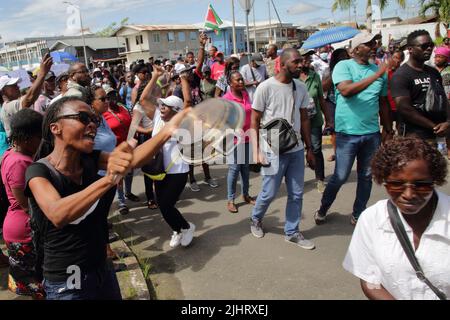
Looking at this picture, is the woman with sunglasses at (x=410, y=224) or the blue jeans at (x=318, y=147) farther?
the blue jeans at (x=318, y=147)

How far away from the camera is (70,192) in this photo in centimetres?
207

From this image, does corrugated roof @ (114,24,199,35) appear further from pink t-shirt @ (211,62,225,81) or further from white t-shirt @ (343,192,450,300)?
white t-shirt @ (343,192,450,300)

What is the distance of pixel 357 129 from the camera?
4.14 metres

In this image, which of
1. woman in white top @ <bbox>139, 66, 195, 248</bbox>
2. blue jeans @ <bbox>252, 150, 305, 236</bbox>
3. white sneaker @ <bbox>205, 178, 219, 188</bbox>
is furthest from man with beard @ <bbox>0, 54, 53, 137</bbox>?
white sneaker @ <bbox>205, 178, 219, 188</bbox>

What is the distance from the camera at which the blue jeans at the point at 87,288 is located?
2168 mm

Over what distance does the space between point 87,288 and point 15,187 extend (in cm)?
117

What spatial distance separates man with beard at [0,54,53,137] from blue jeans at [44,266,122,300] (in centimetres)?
259

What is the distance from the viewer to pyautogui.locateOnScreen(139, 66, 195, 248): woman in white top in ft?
13.6

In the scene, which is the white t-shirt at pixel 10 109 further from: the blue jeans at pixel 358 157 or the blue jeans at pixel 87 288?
the blue jeans at pixel 358 157

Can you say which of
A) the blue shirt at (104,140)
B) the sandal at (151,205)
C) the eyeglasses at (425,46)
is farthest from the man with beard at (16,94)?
the eyeglasses at (425,46)

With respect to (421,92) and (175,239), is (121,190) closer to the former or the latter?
(175,239)

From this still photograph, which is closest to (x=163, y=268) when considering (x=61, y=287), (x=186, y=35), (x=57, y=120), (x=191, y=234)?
(x=191, y=234)

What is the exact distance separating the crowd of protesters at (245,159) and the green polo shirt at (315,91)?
0.7 inches
